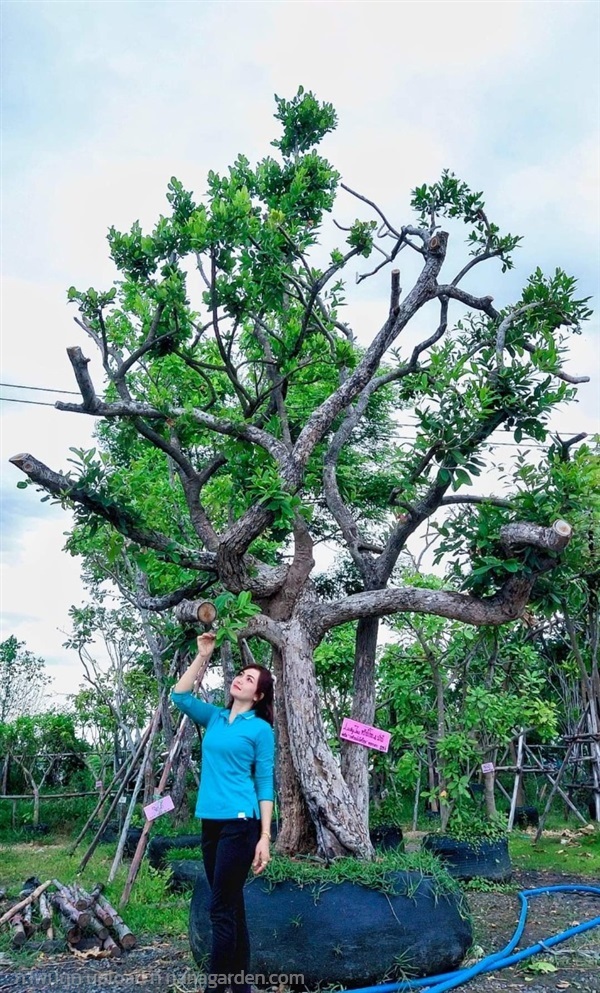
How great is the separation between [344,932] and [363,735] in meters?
1.47

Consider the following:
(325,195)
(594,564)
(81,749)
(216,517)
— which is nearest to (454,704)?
(594,564)

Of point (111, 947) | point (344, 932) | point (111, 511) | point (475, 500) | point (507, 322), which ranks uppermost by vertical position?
point (507, 322)

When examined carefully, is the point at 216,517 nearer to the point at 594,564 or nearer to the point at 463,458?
the point at 594,564

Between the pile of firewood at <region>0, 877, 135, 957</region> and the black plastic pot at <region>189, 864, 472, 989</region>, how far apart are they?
810 mm

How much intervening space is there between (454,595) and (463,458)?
82 centimetres

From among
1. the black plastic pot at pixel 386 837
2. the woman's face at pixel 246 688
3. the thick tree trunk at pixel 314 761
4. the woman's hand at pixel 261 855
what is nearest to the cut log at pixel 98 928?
the thick tree trunk at pixel 314 761

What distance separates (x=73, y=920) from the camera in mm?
4656

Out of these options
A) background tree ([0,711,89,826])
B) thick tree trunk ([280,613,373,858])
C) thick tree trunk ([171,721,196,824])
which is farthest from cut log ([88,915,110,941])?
background tree ([0,711,89,826])

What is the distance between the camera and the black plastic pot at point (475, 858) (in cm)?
622

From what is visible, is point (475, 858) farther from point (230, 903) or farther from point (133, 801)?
point (230, 903)

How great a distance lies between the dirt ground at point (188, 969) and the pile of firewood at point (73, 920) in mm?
101

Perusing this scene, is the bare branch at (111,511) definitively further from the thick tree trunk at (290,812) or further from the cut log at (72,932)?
the cut log at (72,932)

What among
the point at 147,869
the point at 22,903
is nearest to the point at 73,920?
the point at 22,903

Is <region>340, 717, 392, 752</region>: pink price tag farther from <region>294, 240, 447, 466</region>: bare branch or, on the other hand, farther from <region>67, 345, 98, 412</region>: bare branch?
<region>67, 345, 98, 412</region>: bare branch
